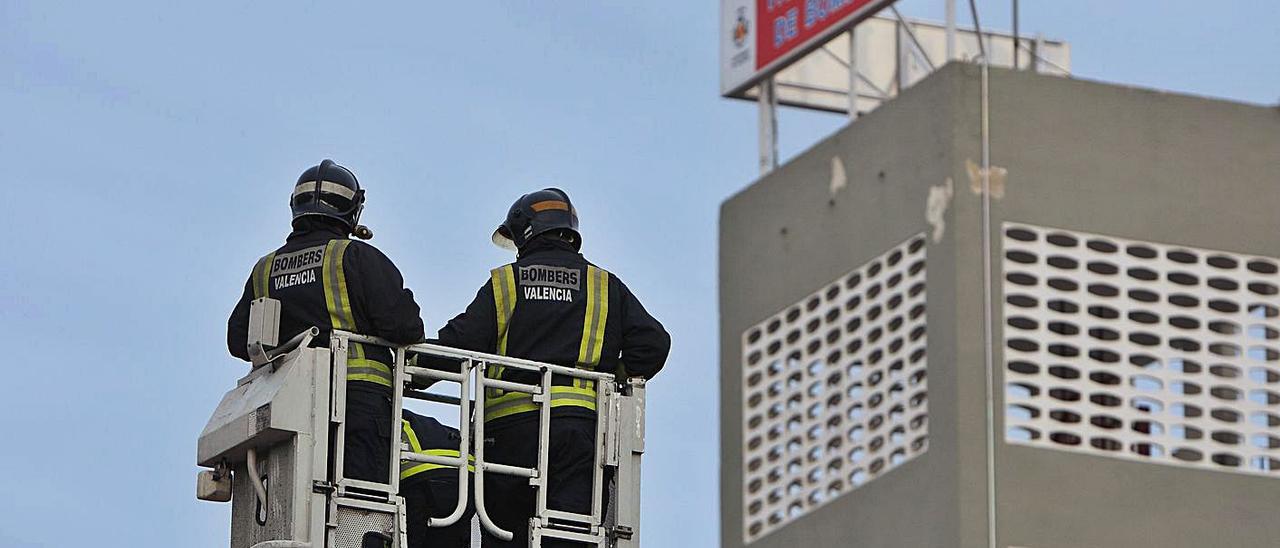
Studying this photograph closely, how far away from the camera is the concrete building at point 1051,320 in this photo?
22719mm

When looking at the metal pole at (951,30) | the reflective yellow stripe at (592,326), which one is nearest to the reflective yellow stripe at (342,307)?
the reflective yellow stripe at (592,326)

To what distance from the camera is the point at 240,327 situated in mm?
12500

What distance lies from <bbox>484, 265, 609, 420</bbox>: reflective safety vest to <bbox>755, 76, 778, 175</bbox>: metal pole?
13.6 metres

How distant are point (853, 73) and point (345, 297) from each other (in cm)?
1440

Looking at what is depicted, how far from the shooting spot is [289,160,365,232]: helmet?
12.5 metres

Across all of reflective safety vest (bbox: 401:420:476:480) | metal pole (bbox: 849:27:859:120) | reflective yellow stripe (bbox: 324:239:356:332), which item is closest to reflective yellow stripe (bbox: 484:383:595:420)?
reflective safety vest (bbox: 401:420:476:480)

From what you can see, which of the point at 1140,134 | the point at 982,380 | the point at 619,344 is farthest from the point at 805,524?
the point at 619,344

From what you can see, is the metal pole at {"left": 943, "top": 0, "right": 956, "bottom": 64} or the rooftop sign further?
the rooftop sign

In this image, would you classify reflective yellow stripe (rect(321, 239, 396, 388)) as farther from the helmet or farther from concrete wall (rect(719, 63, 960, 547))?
concrete wall (rect(719, 63, 960, 547))

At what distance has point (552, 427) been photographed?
1238 cm

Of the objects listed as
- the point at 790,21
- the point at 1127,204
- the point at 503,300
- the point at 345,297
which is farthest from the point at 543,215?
the point at 790,21

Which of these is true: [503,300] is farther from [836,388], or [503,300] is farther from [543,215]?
[836,388]

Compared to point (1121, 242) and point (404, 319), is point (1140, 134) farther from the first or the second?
point (404, 319)

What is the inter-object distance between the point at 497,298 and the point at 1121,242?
11730 mm
